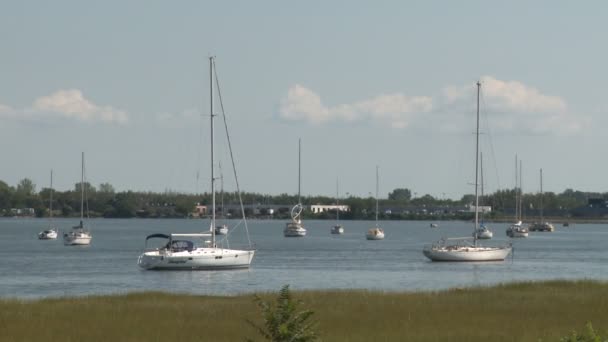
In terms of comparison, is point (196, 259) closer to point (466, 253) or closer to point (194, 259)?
point (194, 259)

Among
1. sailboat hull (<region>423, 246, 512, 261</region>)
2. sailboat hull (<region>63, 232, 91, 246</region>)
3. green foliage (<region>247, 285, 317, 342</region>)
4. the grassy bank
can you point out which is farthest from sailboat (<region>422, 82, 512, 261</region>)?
green foliage (<region>247, 285, 317, 342</region>)

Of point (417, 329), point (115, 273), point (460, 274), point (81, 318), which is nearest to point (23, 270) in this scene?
point (115, 273)

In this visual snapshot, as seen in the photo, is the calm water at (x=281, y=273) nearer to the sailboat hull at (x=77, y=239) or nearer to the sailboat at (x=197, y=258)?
the sailboat at (x=197, y=258)

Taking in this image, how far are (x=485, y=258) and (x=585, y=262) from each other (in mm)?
22256

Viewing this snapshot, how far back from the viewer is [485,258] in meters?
108

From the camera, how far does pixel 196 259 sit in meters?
92.0

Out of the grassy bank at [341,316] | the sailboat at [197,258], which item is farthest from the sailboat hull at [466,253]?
the grassy bank at [341,316]

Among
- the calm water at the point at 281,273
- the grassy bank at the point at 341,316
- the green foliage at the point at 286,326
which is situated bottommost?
the calm water at the point at 281,273

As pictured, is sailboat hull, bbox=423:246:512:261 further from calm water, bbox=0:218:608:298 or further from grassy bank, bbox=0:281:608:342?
grassy bank, bbox=0:281:608:342

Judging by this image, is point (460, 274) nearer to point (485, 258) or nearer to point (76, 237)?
point (485, 258)

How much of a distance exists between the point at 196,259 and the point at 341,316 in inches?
1837

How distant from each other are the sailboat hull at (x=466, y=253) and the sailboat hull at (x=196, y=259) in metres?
21.9

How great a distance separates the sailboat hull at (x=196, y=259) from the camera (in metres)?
92.1

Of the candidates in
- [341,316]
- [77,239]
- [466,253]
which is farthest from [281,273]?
[77,239]
